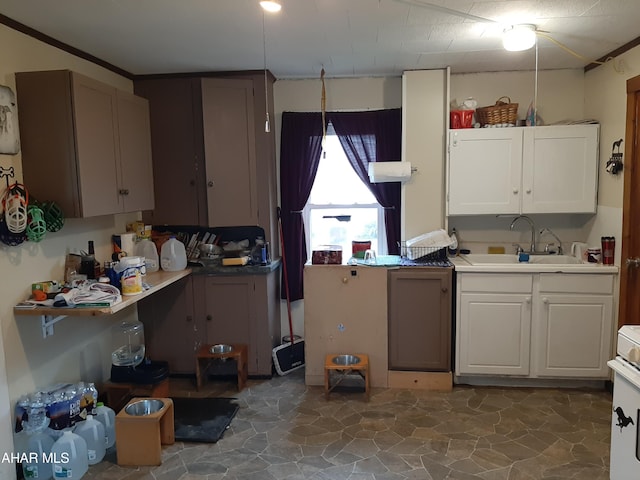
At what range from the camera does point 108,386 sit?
10.4 feet

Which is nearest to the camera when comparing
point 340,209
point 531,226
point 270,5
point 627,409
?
point 627,409

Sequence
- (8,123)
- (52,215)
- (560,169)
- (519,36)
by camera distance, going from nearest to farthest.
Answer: (8,123)
(52,215)
(519,36)
(560,169)

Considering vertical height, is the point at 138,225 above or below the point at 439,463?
above

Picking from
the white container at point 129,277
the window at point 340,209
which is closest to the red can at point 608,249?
the window at point 340,209

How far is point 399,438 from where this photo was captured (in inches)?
113

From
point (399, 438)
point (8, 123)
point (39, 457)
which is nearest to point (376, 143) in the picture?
point (399, 438)

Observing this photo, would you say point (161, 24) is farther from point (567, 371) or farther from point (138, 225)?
point (567, 371)

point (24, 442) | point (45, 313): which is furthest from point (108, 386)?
point (45, 313)

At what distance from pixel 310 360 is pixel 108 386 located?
1.41 metres

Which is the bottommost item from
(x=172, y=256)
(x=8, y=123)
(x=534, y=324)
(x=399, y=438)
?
(x=399, y=438)

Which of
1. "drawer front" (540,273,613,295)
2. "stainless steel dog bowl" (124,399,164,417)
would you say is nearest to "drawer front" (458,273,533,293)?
"drawer front" (540,273,613,295)

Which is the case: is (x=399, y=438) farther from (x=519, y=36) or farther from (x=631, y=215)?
(x=519, y=36)

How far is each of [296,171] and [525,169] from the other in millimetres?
1798

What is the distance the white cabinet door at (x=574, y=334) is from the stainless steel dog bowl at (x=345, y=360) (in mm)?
1306
